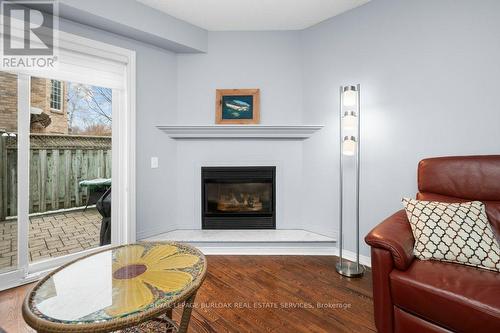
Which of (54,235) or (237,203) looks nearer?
(54,235)

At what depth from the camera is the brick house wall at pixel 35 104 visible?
82.9 inches

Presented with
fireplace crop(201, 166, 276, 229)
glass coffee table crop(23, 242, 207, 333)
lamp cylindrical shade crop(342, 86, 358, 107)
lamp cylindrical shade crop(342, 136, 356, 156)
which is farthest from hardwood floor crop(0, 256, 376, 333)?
lamp cylindrical shade crop(342, 86, 358, 107)

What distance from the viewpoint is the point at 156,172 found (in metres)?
2.98

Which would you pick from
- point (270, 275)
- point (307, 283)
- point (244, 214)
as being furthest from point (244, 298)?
point (244, 214)

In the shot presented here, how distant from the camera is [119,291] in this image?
1104 millimetres

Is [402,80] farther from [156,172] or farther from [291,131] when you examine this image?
[156,172]

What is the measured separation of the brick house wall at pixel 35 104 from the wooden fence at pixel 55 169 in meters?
0.09

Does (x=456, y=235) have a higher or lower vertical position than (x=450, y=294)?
higher

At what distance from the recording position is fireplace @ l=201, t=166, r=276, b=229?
10.3 feet

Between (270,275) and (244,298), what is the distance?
0.43 meters

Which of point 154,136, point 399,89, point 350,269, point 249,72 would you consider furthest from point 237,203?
point 399,89

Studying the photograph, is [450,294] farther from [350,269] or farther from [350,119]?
[350,119]

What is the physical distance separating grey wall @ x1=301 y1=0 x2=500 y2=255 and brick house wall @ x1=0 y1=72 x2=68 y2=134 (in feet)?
8.59

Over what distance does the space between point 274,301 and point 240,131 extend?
1807 millimetres
